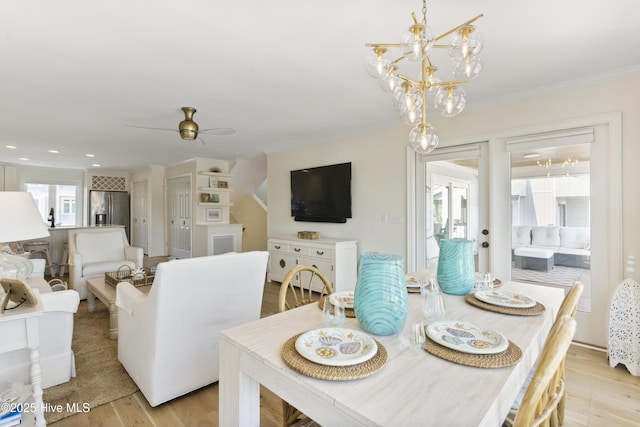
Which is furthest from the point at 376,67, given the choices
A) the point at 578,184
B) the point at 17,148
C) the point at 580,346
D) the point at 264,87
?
the point at 17,148

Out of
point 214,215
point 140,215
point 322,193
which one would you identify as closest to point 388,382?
point 322,193

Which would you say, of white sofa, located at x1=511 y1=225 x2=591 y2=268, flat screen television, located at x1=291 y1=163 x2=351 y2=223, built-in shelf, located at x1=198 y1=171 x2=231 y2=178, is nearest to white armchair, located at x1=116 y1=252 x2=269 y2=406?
flat screen television, located at x1=291 y1=163 x2=351 y2=223

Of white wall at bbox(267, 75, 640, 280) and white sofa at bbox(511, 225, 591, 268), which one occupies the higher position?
white wall at bbox(267, 75, 640, 280)

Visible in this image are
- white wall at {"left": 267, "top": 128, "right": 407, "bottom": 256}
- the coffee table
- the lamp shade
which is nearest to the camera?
the lamp shade

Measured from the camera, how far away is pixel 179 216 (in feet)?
23.4

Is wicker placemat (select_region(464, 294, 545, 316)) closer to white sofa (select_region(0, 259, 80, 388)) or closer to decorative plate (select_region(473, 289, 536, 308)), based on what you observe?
decorative plate (select_region(473, 289, 536, 308))

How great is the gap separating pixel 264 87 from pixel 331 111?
0.91 metres

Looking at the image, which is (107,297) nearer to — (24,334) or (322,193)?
(24,334)

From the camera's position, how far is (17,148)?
539 cm

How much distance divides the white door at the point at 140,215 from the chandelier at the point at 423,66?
7.63 metres

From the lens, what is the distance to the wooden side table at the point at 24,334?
56.8 inches

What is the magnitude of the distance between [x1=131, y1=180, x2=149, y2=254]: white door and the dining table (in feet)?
25.2

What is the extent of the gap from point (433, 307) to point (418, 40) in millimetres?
1135

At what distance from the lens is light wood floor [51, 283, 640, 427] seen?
176 cm
